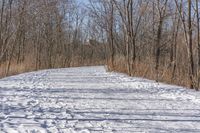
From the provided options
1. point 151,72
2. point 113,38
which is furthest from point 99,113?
point 113,38

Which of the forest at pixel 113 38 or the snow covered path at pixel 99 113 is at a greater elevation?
the forest at pixel 113 38

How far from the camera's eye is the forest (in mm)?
19247

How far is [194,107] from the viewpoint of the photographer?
8.67m

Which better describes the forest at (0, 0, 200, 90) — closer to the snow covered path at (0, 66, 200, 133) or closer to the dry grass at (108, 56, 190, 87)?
the dry grass at (108, 56, 190, 87)

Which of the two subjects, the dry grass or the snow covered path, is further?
the dry grass

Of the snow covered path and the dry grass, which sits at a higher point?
the dry grass

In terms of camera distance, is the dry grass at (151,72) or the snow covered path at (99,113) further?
the dry grass at (151,72)

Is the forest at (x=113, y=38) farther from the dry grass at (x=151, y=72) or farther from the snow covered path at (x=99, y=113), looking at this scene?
the snow covered path at (x=99, y=113)

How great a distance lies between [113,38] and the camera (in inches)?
1409

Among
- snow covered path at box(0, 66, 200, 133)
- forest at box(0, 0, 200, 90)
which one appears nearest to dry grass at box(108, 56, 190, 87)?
forest at box(0, 0, 200, 90)

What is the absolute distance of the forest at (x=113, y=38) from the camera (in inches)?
758

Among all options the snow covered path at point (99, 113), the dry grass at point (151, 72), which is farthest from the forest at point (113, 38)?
the snow covered path at point (99, 113)

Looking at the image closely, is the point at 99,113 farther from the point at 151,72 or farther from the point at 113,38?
the point at 113,38

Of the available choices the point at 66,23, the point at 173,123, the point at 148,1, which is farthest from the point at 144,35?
the point at 173,123
